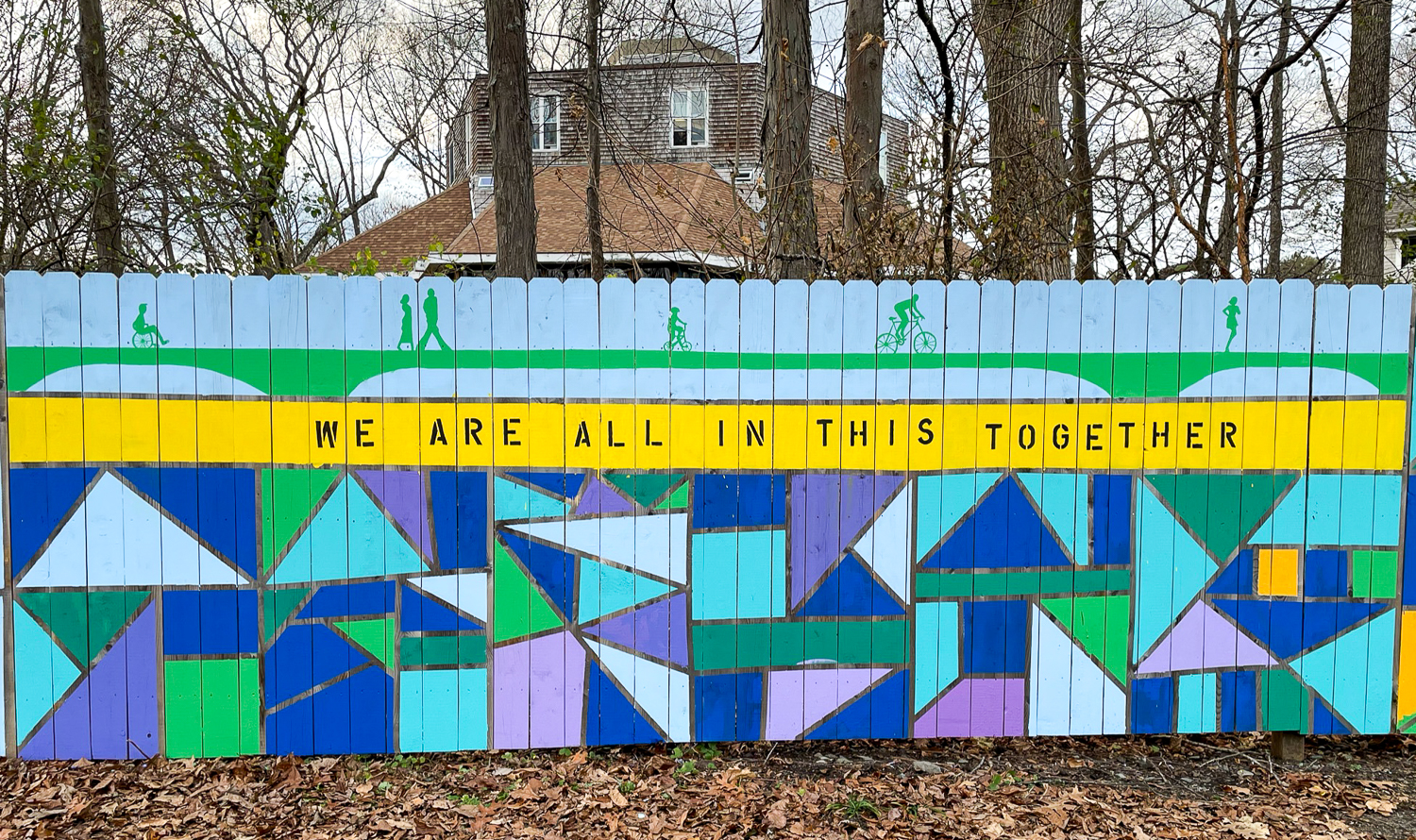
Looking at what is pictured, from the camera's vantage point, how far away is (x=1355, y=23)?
8.95 m

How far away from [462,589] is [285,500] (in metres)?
0.77

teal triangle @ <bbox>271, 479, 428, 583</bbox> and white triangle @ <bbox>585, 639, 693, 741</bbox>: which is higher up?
teal triangle @ <bbox>271, 479, 428, 583</bbox>

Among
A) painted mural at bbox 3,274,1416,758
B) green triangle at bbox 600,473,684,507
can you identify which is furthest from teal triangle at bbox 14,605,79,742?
green triangle at bbox 600,473,684,507

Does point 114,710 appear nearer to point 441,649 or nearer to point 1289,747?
point 441,649

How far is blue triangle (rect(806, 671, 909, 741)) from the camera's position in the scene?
4.06 meters

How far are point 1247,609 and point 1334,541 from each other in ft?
1.54

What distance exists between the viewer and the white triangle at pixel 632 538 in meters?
3.91

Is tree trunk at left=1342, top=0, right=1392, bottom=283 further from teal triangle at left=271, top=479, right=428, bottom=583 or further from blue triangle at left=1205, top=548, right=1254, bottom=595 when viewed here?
teal triangle at left=271, top=479, right=428, bottom=583

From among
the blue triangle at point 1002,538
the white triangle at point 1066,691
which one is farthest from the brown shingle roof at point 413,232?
the white triangle at point 1066,691

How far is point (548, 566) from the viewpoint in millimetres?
3918

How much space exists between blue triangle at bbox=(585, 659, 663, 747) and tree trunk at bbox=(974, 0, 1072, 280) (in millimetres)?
3649

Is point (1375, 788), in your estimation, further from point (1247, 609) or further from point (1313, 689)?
point (1247, 609)

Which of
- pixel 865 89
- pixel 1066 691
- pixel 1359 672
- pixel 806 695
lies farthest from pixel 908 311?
pixel 865 89

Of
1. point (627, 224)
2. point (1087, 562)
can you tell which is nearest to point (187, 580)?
point (1087, 562)
